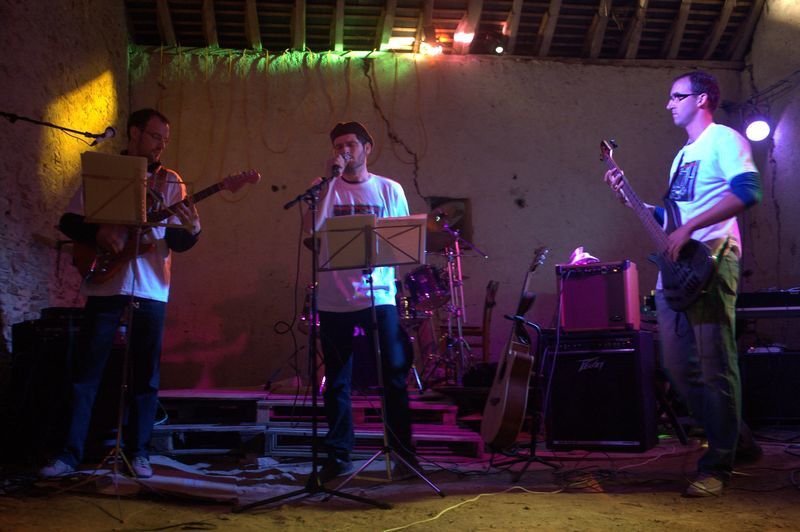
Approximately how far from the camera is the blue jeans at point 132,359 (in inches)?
156

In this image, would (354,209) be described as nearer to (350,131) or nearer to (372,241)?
(350,131)

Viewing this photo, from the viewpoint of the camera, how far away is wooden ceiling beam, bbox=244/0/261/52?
724 cm

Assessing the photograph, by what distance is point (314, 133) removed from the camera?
7.77m

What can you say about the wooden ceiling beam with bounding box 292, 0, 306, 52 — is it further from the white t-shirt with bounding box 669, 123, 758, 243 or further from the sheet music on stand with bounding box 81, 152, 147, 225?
the white t-shirt with bounding box 669, 123, 758, 243

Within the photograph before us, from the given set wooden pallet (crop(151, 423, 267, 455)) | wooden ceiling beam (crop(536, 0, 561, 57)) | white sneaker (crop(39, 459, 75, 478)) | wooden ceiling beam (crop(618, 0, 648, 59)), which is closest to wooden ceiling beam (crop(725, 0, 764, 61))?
wooden ceiling beam (crop(618, 0, 648, 59))

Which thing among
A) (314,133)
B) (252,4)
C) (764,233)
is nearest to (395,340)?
(314,133)

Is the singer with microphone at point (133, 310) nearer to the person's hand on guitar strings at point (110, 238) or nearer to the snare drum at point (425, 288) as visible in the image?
the person's hand on guitar strings at point (110, 238)

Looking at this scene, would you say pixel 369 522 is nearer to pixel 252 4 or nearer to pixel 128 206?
pixel 128 206

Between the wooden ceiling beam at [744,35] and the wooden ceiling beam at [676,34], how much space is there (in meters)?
0.61

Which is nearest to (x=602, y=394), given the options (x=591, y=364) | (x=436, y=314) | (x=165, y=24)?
(x=591, y=364)

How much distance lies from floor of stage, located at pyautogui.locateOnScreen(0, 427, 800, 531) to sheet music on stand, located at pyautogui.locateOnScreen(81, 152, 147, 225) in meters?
1.39

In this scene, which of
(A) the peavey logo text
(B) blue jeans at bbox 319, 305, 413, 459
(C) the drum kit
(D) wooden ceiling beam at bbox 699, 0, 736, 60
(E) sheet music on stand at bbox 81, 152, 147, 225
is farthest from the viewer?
(D) wooden ceiling beam at bbox 699, 0, 736, 60

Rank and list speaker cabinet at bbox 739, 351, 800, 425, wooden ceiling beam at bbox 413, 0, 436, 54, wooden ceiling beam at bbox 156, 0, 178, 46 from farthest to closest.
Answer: wooden ceiling beam at bbox 413, 0, 436, 54, wooden ceiling beam at bbox 156, 0, 178, 46, speaker cabinet at bbox 739, 351, 800, 425

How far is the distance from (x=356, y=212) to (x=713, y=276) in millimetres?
2054
